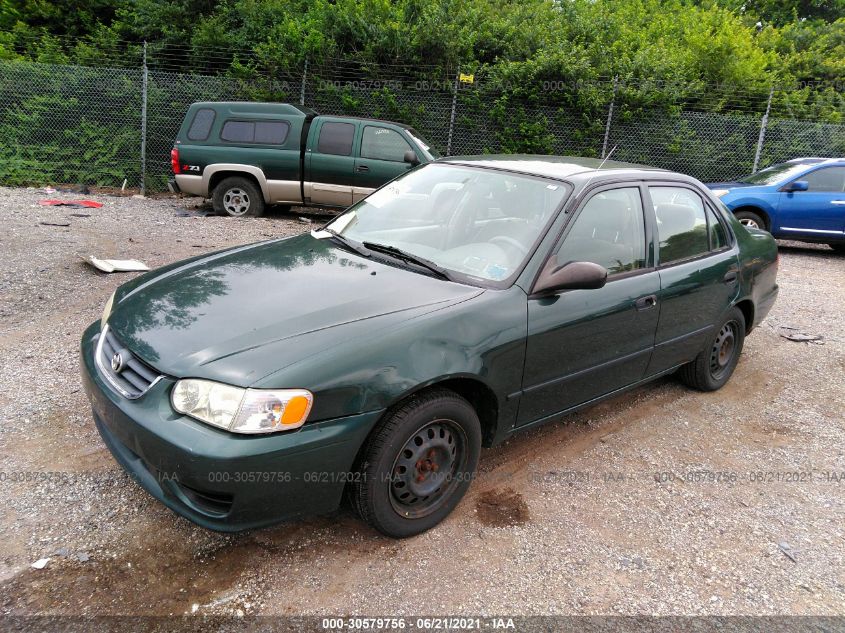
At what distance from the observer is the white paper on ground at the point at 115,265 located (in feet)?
20.8

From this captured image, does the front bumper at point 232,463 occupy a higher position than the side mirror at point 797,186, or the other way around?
the side mirror at point 797,186

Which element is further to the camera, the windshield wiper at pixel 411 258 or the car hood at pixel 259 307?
the windshield wiper at pixel 411 258

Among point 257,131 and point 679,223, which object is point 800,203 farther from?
point 257,131

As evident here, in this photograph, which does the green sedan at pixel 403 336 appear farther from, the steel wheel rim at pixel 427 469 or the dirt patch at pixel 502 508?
the dirt patch at pixel 502 508

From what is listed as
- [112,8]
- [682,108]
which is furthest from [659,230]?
[112,8]

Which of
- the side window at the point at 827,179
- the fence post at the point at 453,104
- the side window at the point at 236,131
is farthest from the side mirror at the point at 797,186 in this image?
the side window at the point at 236,131

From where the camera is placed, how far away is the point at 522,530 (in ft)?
9.75

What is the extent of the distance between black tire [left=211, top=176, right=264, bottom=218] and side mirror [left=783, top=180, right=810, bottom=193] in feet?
28.7

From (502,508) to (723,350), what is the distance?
2535 millimetres

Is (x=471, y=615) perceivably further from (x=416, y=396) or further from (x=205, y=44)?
(x=205, y=44)

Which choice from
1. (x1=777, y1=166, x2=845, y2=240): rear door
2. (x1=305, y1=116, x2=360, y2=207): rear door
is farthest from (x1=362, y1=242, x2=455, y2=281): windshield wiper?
(x1=777, y1=166, x2=845, y2=240): rear door

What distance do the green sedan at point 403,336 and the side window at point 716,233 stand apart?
0.09 ft

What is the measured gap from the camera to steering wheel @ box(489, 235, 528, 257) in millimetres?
3170

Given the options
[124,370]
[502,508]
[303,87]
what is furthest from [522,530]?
[303,87]
